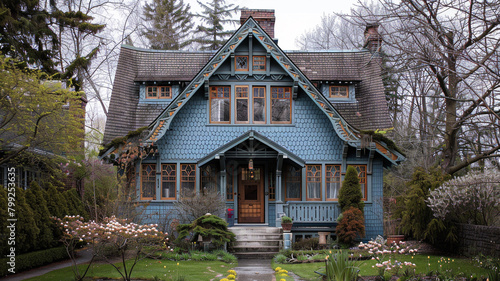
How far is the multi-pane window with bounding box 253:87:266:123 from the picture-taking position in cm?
1883

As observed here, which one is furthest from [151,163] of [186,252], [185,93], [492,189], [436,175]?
[492,189]

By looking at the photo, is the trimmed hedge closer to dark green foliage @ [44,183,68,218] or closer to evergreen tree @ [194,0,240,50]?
dark green foliage @ [44,183,68,218]

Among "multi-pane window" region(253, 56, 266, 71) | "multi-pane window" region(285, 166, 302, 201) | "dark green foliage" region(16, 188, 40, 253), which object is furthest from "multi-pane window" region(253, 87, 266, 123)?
"dark green foliage" region(16, 188, 40, 253)

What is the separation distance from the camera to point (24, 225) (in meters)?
12.4

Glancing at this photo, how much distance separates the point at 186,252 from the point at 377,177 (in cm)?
831

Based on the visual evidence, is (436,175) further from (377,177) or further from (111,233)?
(111,233)

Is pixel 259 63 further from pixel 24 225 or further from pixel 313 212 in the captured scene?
pixel 24 225

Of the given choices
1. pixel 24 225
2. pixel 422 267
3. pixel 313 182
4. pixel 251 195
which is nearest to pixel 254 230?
pixel 251 195

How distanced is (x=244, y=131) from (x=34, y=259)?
29.9 feet

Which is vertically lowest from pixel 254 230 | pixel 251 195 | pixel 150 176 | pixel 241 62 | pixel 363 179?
pixel 254 230

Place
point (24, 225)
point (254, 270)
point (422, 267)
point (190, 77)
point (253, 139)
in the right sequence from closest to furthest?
point (422, 267) → point (24, 225) → point (254, 270) → point (253, 139) → point (190, 77)

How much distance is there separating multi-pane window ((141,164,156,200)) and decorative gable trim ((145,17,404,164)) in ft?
5.23

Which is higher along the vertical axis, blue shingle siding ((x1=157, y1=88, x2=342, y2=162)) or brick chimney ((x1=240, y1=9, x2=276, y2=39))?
brick chimney ((x1=240, y1=9, x2=276, y2=39))

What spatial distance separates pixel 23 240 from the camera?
39.8 feet
